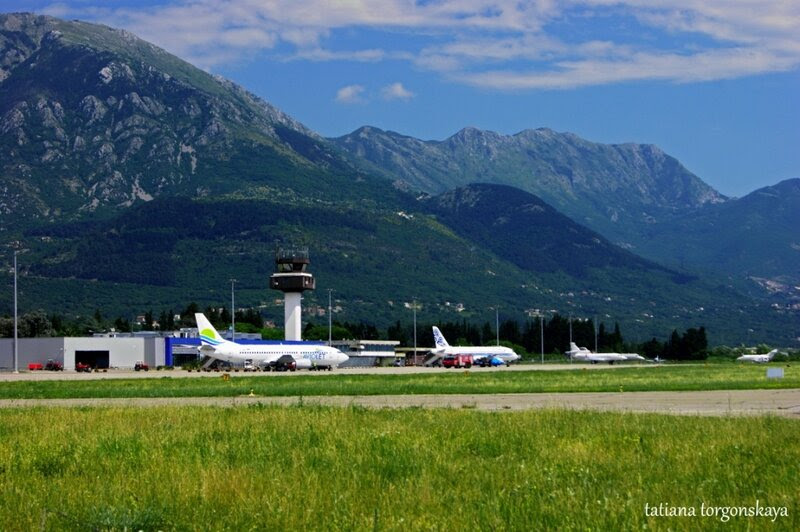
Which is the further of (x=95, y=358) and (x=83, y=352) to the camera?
(x=95, y=358)

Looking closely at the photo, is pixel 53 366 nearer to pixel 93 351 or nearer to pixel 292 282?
pixel 93 351

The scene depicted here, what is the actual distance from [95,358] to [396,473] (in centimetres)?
11874

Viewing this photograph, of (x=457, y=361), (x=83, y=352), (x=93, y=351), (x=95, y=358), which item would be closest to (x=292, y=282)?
(x=93, y=351)

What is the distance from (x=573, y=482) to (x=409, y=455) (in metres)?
3.98

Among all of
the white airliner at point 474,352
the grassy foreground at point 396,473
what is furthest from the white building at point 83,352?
the grassy foreground at point 396,473

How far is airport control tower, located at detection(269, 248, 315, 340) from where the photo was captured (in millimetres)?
132625

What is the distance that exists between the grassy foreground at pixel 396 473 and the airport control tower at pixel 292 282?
105 meters

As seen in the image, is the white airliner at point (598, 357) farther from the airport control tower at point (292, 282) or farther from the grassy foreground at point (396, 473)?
the grassy foreground at point (396, 473)

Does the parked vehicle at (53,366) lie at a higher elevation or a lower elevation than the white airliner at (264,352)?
lower

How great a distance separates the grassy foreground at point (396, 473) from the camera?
583 inches

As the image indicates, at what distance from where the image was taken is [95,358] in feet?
431

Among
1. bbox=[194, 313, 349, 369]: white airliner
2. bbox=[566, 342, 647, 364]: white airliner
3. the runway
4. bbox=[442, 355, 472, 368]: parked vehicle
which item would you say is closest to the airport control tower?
bbox=[194, 313, 349, 369]: white airliner

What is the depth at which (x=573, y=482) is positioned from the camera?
17.2 meters

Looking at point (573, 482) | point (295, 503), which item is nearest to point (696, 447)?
point (573, 482)
